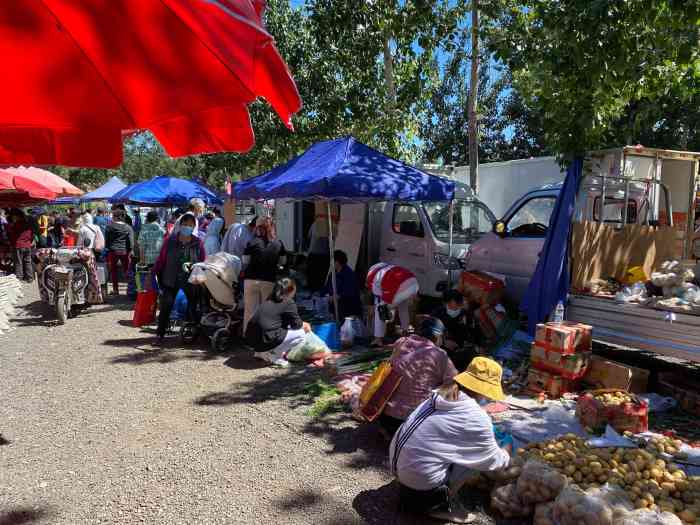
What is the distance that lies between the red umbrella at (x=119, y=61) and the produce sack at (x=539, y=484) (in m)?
2.88

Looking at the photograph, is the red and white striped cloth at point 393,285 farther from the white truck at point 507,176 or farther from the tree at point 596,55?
the white truck at point 507,176

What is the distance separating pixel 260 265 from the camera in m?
7.06

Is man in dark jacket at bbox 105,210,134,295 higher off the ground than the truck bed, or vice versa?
man in dark jacket at bbox 105,210,134,295

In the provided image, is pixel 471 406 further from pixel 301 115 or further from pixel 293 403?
pixel 301 115

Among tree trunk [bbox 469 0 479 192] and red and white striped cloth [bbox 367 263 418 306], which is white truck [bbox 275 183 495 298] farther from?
tree trunk [bbox 469 0 479 192]

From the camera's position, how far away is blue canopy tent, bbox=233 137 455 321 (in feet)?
22.0

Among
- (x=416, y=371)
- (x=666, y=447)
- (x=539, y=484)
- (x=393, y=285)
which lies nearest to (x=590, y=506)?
(x=539, y=484)

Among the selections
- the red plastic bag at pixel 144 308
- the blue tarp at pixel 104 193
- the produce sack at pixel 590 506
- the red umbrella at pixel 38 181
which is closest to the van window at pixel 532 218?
the produce sack at pixel 590 506

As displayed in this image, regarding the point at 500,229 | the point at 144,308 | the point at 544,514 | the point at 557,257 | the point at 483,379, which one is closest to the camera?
the point at 544,514

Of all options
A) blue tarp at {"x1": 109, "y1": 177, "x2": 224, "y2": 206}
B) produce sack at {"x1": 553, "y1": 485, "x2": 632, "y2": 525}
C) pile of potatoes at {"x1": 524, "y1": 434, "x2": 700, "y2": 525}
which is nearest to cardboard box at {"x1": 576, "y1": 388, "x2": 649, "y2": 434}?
pile of potatoes at {"x1": 524, "y1": 434, "x2": 700, "y2": 525}

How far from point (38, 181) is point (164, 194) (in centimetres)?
296

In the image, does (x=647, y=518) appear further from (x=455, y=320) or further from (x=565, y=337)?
(x=455, y=320)

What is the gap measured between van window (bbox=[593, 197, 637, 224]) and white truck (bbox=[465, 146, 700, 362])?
0.01m

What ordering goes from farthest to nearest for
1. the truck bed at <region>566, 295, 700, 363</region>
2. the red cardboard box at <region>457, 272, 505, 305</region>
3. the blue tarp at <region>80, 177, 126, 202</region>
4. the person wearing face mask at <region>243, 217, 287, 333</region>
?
the blue tarp at <region>80, 177, 126, 202</region>, the person wearing face mask at <region>243, 217, 287, 333</region>, the red cardboard box at <region>457, 272, 505, 305</region>, the truck bed at <region>566, 295, 700, 363</region>
